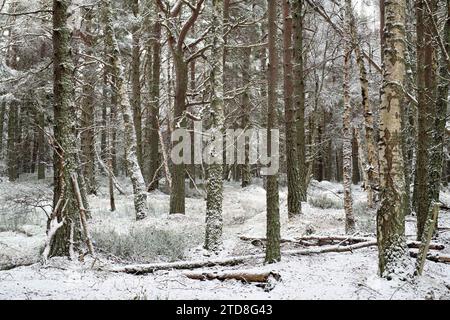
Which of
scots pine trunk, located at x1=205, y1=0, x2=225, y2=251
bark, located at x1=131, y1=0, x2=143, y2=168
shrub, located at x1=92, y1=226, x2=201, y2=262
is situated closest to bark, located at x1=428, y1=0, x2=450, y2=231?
scots pine trunk, located at x1=205, y1=0, x2=225, y2=251

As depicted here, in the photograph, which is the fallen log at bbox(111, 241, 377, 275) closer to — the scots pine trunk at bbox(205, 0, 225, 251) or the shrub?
the shrub

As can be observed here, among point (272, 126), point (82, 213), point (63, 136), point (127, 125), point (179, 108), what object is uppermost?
point (179, 108)

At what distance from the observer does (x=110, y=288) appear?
5.62 meters

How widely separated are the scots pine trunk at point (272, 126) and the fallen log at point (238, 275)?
96 centimetres

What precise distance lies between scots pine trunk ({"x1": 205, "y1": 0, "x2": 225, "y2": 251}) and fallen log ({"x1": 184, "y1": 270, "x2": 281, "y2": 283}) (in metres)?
2.57

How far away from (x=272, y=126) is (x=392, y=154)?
2.01m

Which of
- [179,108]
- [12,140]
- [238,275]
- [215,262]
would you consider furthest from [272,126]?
[12,140]

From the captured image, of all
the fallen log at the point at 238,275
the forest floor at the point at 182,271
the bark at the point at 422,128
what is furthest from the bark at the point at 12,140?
the bark at the point at 422,128

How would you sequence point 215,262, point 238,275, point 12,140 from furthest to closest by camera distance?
point 12,140 < point 215,262 < point 238,275

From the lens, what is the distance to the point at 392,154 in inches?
235

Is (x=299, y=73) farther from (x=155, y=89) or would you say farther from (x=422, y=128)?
(x=155, y=89)
